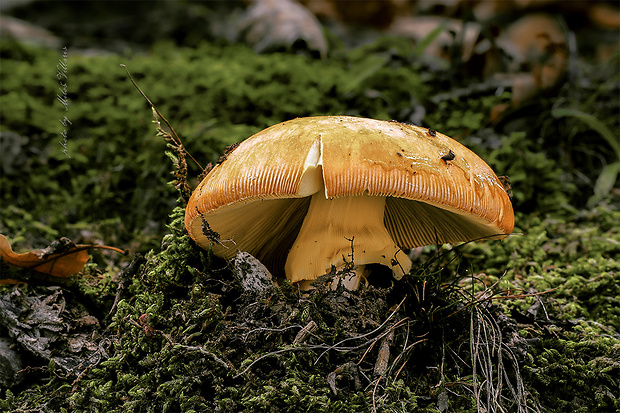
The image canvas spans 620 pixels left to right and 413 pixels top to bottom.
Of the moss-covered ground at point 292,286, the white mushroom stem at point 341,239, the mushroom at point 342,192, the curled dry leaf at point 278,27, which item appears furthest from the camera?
the curled dry leaf at point 278,27

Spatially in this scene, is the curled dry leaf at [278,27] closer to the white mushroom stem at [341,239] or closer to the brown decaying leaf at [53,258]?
the white mushroom stem at [341,239]

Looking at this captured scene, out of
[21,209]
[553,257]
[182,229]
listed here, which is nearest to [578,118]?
[553,257]

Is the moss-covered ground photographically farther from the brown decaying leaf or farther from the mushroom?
the mushroom

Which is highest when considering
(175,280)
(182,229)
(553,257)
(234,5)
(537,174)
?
(234,5)

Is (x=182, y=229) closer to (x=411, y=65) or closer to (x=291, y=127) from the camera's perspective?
(x=291, y=127)

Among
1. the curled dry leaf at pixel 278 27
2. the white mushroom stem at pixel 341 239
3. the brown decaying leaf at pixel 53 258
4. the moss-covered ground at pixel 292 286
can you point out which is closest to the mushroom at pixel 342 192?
the white mushroom stem at pixel 341 239

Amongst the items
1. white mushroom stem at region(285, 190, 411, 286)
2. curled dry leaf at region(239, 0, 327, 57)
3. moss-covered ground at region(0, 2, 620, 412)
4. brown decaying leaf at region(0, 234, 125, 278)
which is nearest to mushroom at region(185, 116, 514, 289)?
white mushroom stem at region(285, 190, 411, 286)

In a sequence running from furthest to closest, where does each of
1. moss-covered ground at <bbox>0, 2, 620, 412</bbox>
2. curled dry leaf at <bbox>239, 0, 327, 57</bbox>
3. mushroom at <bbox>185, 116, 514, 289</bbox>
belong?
curled dry leaf at <bbox>239, 0, 327, 57</bbox> < moss-covered ground at <bbox>0, 2, 620, 412</bbox> < mushroom at <bbox>185, 116, 514, 289</bbox>
